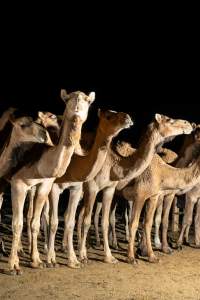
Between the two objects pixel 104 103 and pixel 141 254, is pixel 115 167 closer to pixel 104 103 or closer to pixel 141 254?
pixel 141 254

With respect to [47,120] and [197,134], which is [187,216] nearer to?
[197,134]

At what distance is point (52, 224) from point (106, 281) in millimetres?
1333

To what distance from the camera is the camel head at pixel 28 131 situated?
9305mm

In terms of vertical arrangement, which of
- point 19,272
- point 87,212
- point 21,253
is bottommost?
point 21,253

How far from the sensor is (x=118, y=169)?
10.6 meters

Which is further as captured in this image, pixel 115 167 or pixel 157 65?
pixel 157 65

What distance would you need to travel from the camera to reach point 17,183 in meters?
9.21

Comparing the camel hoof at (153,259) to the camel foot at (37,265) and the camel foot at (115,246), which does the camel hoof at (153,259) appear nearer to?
the camel foot at (115,246)

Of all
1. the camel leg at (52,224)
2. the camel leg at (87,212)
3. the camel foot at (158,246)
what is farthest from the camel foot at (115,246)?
the camel leg at (52,224)

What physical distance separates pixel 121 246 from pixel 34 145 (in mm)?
3632

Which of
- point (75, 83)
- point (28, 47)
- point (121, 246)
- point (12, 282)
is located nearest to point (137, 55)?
point (75, 83)

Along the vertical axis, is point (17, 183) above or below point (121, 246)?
above

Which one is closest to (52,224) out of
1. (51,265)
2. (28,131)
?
(51,265)

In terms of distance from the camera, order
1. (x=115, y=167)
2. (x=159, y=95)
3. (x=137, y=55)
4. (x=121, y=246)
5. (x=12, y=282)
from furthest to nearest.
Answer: (x=137, y=55) → (x=159, y=95) → (x=121, y=246) → (x=115, y=167) → (x=12, y=282)
